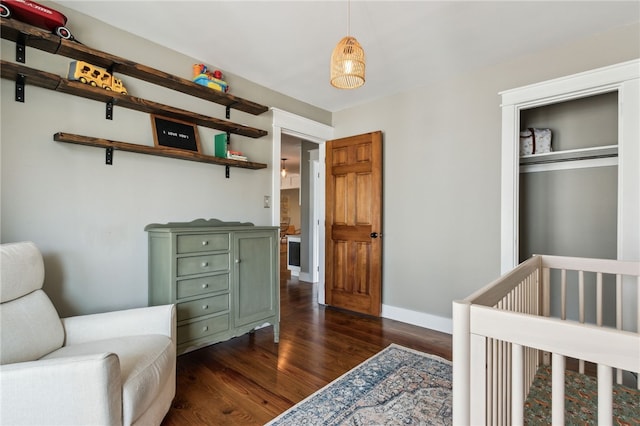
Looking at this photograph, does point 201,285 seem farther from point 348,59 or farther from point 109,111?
point 348,59

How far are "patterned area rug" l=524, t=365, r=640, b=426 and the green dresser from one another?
1935mm

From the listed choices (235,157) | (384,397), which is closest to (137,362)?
(384,397)

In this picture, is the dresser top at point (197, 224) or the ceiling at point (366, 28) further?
the dresser top at point (197, 224)

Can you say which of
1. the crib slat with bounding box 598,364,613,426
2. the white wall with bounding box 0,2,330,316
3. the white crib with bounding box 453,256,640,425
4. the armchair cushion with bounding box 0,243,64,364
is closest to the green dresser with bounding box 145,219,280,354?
the white wall with bounding box 0,2,330,316

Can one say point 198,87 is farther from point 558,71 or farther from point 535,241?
point 535,241

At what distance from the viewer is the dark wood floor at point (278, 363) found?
179 centimetres

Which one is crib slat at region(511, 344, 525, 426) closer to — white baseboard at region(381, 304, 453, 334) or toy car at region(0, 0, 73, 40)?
white baseboard at region(381, 304, 453, 334)

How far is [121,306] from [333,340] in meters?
1.72

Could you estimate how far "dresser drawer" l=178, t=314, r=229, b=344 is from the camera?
2.10 metres

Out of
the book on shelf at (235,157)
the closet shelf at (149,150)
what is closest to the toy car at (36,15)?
the closet shelf at (149,150)

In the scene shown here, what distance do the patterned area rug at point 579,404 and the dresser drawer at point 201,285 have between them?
195cm

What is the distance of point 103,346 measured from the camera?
1.56 meters

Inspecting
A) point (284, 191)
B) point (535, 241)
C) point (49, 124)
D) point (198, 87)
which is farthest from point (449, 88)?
point (284, 191)

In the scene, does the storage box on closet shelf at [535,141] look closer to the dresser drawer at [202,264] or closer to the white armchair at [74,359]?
the dresser drawer at [202,264]
